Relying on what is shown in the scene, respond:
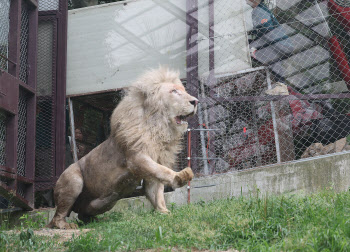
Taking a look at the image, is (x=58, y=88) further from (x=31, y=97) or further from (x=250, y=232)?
(x=250, y=232)

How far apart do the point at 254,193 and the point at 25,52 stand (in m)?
4.32

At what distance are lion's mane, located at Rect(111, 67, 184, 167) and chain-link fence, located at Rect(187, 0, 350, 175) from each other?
1.68 meters

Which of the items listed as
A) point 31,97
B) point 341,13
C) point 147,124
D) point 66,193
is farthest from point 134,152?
point 341,13

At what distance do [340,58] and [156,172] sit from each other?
3927mm

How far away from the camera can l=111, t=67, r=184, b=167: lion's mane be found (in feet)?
17.9

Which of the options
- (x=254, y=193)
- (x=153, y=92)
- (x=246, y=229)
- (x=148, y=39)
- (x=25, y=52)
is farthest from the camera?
(x=148, y=39)

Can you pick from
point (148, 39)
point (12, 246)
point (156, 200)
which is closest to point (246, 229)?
point (12, 246)

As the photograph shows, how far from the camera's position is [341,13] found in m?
7.54

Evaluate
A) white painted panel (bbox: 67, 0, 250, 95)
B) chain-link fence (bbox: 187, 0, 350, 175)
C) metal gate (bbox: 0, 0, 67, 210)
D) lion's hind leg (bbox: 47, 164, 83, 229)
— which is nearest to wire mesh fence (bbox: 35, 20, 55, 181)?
metal gate (bbox: 0, 0, 67, 210)

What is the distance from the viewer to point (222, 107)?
7.62 metres

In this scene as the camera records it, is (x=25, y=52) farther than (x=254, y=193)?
Yes

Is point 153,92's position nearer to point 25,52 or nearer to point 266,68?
point 266,68

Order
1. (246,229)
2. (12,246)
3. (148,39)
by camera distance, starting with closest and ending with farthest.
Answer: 1. (246,229)
2. (12,246)
3. (148,39)

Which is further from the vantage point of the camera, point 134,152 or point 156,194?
point 156,194
